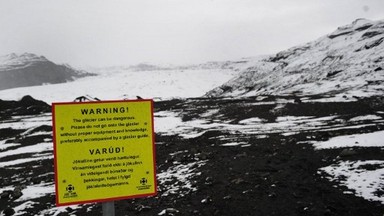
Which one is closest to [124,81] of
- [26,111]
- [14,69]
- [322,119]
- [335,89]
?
[26,111]

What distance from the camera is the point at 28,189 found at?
37.9ft

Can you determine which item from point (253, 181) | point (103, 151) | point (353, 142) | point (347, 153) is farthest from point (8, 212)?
point (353, 142)

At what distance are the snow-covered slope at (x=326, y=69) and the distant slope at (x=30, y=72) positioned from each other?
116673mm

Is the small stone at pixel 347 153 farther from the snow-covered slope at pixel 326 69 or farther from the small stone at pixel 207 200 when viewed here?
the snow-covered slope at pixel 326 69

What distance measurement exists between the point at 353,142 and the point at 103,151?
37.7ft

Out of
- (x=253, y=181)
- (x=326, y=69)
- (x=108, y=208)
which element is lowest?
(x=253, y=181)

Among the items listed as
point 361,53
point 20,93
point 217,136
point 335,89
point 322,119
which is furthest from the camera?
point 20,93

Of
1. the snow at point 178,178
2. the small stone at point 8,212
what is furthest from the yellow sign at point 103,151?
the small stone at point 8,212

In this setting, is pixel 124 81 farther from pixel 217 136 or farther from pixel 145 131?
pixel 145 131

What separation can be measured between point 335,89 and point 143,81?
46.1 m

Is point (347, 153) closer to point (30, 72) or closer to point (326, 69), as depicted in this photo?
point (326, 69)

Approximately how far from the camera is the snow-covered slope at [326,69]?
43.2 m

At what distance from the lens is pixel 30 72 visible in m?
175

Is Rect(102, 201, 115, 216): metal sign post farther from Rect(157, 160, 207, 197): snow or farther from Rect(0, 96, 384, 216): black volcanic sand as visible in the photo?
Rect(157, 160, 207, 197): snow
